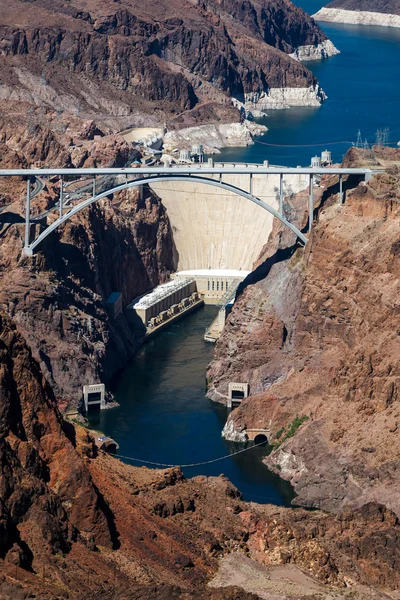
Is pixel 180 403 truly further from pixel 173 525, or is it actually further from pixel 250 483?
pixel 173 525

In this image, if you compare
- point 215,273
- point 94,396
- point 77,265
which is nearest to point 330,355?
point 94,396

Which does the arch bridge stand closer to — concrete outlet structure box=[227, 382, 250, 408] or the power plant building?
the power plant building

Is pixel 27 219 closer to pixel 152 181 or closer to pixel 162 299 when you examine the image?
pixel 152 181

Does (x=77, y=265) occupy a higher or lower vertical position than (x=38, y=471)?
lower

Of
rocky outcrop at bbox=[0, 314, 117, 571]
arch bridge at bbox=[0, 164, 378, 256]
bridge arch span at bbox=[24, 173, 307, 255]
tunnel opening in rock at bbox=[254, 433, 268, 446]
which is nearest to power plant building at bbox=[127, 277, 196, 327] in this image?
arch bridge at bbox=[0, 164, 378, 256]

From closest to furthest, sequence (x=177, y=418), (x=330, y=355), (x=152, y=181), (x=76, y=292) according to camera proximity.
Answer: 1. (x=330, y=355)
2. (x=177, y=418)
3. (x=76, y=292)
4. (x=152, y=181)

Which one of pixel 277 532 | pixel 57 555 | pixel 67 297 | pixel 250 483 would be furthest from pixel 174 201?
pixel 57 555

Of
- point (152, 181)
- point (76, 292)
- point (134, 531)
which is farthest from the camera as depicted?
point (152, 181)
